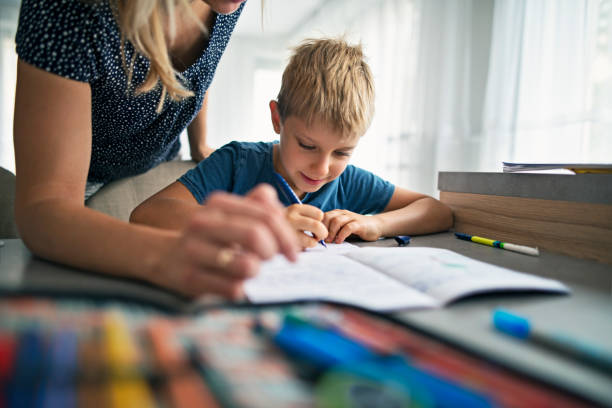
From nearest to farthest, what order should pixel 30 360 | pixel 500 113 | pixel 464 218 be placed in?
1. pixel 30 360
2. pixel 464 218
3. pixel 500 113

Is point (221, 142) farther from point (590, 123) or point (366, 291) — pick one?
point (366, 291)

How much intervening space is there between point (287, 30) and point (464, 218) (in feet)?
14.2

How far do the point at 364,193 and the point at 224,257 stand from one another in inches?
30.6

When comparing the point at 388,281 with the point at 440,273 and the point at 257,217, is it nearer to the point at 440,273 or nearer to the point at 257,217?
the point at 440,273

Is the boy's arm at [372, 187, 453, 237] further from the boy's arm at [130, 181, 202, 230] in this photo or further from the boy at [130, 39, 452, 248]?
the boy's arm at [130, 181, 202, 230]

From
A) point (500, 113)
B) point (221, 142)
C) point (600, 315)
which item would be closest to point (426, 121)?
point (500, 113)

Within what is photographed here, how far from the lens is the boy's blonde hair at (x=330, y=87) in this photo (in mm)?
827

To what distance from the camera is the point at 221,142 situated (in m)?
4.65

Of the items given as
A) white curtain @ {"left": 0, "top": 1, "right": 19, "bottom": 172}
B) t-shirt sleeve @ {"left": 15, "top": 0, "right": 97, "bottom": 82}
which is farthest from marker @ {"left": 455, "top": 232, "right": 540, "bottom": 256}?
white curtain @ {"left": 0, "top": 1, "right": 19, "bottom": 172}

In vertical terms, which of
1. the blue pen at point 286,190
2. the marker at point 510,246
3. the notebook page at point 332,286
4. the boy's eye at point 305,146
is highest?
the boy's eye at point 305,146

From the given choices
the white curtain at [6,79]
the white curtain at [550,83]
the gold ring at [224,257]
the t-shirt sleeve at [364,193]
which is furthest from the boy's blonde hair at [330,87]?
the white curtain at [6,79]

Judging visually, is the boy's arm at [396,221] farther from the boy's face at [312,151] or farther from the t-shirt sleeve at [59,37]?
the t-shirt sleeve at [59,37]

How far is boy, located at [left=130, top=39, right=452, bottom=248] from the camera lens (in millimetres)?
766

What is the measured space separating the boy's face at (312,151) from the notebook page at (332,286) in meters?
0.34
